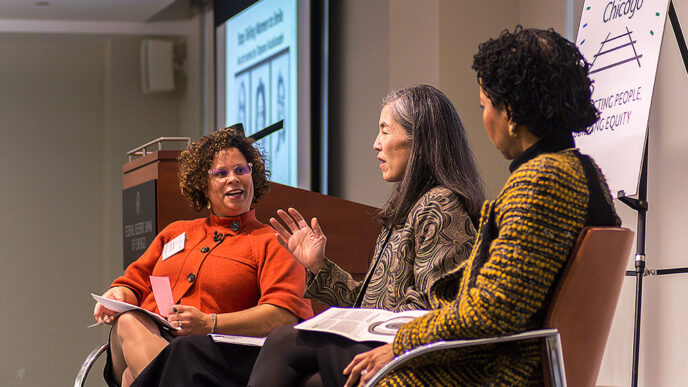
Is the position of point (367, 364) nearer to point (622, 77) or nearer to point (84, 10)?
point (622, 77)

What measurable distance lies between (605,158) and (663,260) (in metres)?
0.63

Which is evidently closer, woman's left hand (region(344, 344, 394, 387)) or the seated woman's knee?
woman's left hand (region(344, 344, 394, 387))

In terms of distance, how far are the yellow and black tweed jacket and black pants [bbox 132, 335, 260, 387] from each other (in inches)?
34.3

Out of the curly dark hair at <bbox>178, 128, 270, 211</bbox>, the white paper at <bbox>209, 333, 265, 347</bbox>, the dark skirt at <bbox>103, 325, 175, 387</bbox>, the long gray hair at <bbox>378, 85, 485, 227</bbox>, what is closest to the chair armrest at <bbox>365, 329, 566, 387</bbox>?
the long gray hair at <bbox>378, 85, 485, 227</bbox>

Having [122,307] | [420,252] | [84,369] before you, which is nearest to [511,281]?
[420,252]

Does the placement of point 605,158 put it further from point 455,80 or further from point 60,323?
point 60,323

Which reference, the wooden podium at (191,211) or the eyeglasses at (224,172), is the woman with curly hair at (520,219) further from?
the wooden podium at (191,211)

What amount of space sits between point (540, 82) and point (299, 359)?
806mm

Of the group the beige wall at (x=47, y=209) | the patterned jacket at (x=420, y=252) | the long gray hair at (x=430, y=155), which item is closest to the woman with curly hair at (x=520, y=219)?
the patterned jacket at (x=420, y=252)

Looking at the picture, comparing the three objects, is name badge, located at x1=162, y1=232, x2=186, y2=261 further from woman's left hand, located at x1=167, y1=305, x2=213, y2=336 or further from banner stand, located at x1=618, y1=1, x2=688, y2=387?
banner stand, located at x1=618, y1=1, x2=688, y2=387

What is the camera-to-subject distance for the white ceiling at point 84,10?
268 inches

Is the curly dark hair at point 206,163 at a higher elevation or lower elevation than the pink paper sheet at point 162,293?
higher

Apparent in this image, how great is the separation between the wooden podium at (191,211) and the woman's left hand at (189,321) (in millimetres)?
860

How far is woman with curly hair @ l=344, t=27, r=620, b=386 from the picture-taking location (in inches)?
59.4
